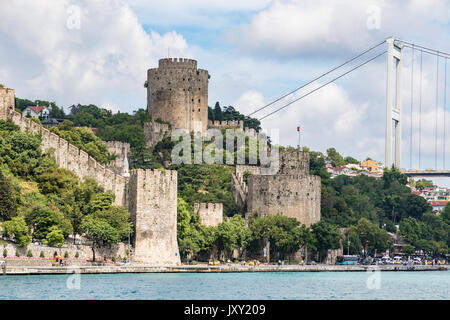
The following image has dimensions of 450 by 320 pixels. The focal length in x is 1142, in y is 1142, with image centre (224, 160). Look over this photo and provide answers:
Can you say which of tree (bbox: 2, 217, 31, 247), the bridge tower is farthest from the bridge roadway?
tree (bbox: 2, 217, 31, 247)

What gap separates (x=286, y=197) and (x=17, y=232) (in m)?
19.5

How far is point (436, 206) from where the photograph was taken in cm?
12088

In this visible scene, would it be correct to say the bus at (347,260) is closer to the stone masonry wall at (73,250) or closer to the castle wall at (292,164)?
the castle wall at (292,164)


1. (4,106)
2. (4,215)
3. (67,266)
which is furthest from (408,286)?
(4,106)

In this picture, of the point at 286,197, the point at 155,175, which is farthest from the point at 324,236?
the point at 155,175

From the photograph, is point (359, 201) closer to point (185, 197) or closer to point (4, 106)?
point (185, 197)

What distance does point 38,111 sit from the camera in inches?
3824

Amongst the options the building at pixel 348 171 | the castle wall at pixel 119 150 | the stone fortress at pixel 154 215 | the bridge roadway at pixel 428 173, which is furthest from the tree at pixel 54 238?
the building at pixel 348 171

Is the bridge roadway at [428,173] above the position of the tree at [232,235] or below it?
above

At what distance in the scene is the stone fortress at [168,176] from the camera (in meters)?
52.5

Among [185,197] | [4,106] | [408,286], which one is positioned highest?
[4,106]

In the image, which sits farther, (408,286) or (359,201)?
(359,201)

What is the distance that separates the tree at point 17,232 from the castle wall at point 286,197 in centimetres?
1826
